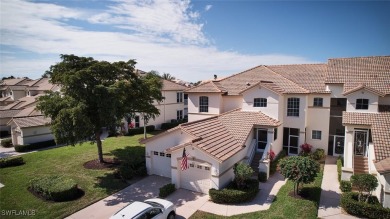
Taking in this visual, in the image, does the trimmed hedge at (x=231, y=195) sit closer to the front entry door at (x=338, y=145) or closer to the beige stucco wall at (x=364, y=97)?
the beige stucco wall at (x=364, y=97)

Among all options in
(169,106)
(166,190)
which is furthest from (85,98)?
(169,106)

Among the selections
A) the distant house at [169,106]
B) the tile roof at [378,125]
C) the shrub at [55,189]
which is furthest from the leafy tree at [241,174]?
the distant house at [169,106]

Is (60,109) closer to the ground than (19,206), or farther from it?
farther from it

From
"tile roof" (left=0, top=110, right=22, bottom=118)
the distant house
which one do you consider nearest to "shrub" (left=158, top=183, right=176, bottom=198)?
the distant house

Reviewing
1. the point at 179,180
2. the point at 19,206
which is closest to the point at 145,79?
the point at 179,180

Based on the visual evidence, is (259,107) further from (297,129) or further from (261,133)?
(297,129)
